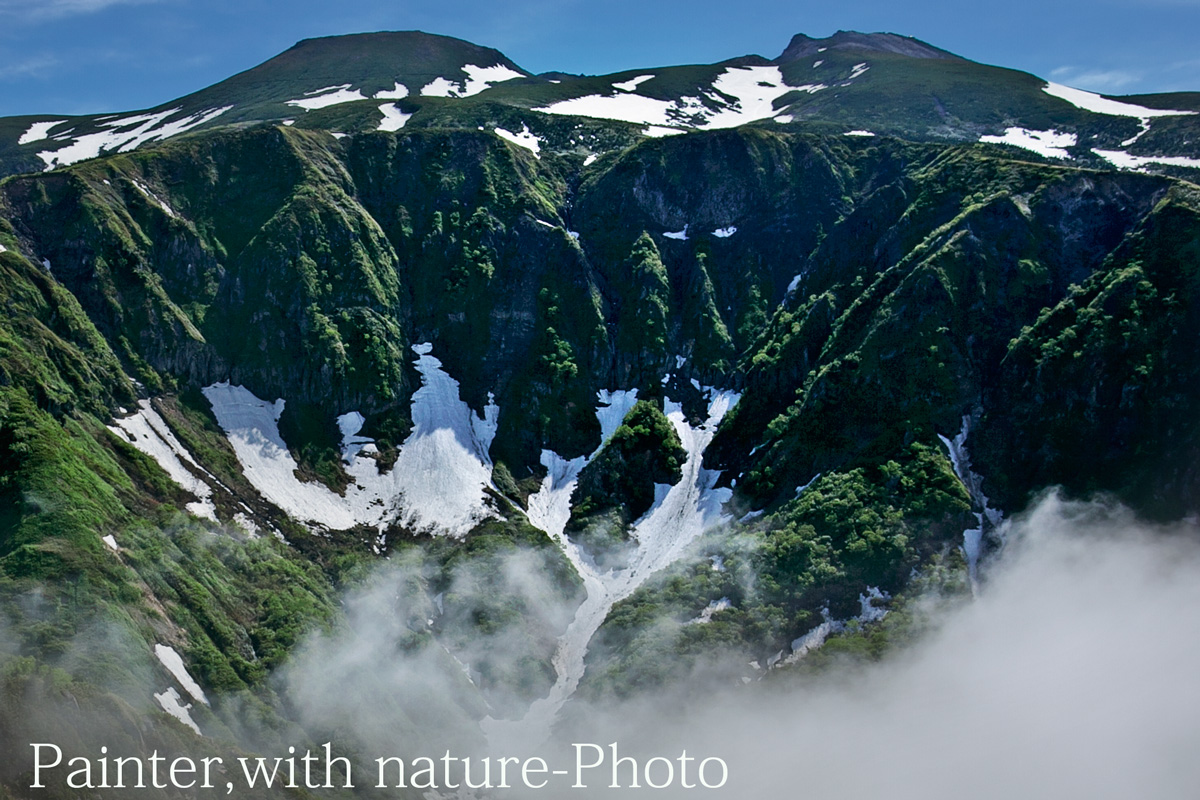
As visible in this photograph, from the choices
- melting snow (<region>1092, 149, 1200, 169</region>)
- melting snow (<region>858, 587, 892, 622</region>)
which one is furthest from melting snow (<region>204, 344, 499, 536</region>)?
melting snow (<region>1092, 149, 1200, 169</region>)

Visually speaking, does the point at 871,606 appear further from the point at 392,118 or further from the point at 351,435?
the point at 392,118

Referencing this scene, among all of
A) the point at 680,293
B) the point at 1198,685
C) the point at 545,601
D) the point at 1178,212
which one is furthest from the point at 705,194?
the point at 1198,685

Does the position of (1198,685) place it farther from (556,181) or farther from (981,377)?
(556,181)

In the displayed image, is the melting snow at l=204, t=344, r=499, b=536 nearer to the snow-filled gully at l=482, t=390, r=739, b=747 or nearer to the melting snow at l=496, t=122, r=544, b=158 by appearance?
the snow-filled gully at l=482, t=390, r=739, b=747

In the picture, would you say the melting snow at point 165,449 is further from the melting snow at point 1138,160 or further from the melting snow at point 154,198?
the melting snow at point 1138,160

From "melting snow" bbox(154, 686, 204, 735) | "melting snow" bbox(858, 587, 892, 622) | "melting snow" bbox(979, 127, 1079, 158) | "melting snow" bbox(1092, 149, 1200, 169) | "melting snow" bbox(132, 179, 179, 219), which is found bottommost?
"melting snow" bbox(154, 686, 204, 735)
